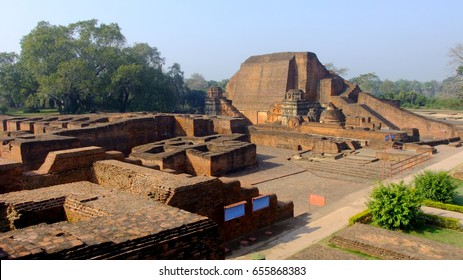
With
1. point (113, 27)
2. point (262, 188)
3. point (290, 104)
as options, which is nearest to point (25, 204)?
point (262, 188)

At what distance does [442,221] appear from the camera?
29.5 ft

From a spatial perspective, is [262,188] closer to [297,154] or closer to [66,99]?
[297,154]

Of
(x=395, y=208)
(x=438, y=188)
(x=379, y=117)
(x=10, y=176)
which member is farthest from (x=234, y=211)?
(x=379, y=117)

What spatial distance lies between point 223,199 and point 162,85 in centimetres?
2682

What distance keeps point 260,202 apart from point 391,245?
2.89 metres

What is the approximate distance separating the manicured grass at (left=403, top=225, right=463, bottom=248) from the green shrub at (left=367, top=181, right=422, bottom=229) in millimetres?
253

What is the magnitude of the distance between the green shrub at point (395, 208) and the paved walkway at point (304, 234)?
814 millimetres

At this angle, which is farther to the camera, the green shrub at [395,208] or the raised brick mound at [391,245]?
the green shrub at [395,208]

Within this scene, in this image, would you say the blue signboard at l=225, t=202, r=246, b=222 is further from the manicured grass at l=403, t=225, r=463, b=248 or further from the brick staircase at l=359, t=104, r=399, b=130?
the brick staircase at l=359, t=104, r=399, b=130

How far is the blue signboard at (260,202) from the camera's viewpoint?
8758 millimetres

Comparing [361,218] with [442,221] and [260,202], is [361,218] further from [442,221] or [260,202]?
[260,202]

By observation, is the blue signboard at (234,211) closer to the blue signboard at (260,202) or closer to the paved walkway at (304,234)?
the blue signboard at (260,202)

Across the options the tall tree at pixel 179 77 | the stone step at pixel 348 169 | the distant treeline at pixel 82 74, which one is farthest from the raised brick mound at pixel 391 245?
the tall tree at pixel 179 77

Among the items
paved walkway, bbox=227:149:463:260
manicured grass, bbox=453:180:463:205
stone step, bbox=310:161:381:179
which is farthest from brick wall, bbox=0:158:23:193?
stone step, bbox=310:161:381:179
